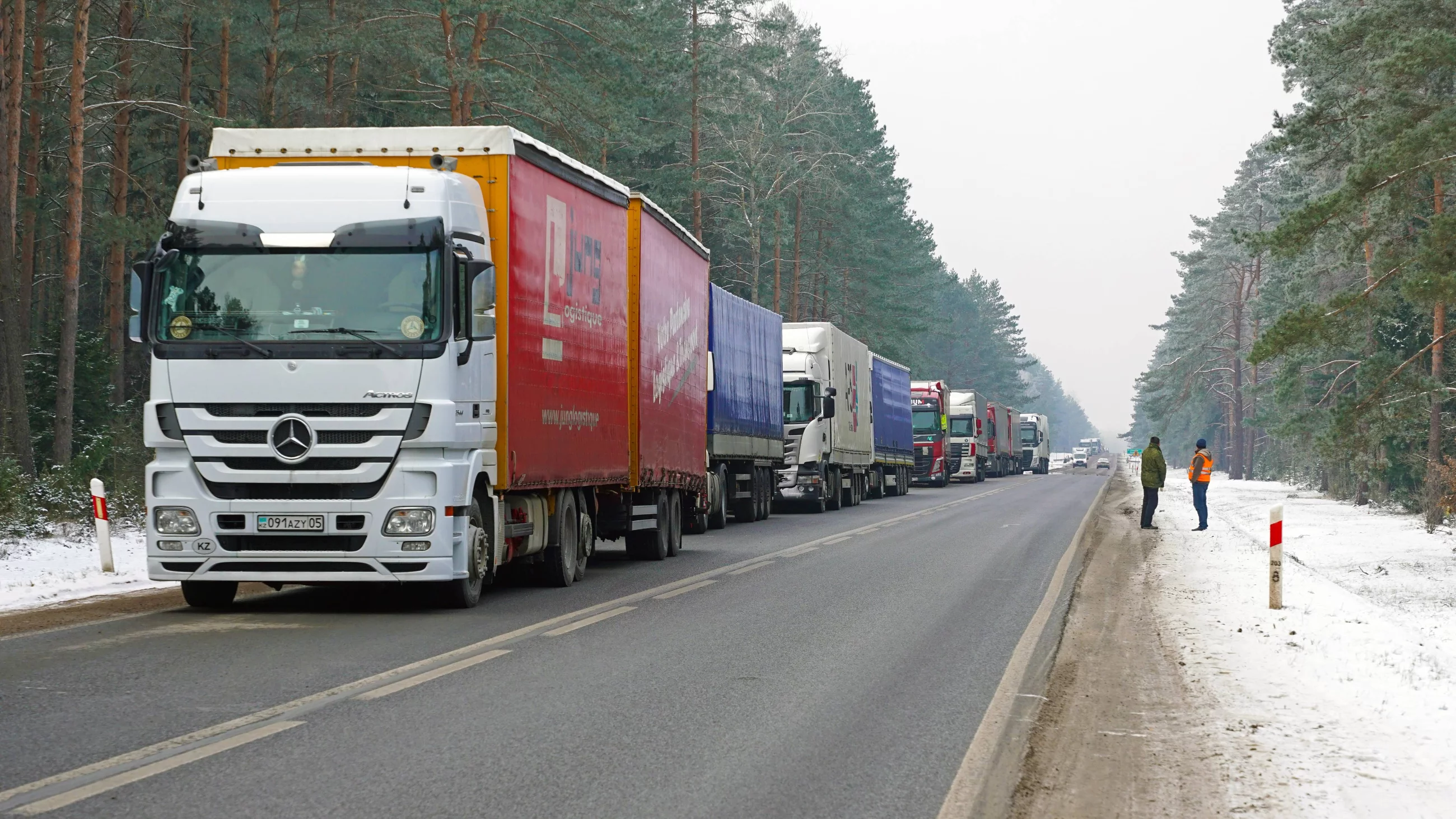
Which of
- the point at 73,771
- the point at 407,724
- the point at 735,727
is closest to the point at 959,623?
the point at 735,727

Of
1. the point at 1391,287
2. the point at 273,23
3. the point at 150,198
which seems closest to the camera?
the point at 1391,287

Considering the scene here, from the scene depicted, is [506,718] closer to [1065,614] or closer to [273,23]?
[1065,614]

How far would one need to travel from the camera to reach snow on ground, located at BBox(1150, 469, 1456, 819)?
635 cm

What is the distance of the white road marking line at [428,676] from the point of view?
8109 mm

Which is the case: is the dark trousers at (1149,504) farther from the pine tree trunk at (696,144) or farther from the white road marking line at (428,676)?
the pine tree trunk at (696,144)

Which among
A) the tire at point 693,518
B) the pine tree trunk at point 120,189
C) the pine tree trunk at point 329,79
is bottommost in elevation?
the tire at point 693,518

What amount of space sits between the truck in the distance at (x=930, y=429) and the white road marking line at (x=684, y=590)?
3760cm

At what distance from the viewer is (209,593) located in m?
12.3

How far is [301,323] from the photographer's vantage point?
11.3 meters

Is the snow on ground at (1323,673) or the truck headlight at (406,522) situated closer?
the snow on ground at (1323,673)

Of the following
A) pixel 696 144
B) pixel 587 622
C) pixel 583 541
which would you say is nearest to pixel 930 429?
pixel 696 144

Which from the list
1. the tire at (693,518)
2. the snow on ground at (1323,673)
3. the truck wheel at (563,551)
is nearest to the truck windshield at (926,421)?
the tire at (693,518)

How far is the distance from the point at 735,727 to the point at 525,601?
600 centimetres

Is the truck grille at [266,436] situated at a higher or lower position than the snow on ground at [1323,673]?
higher
